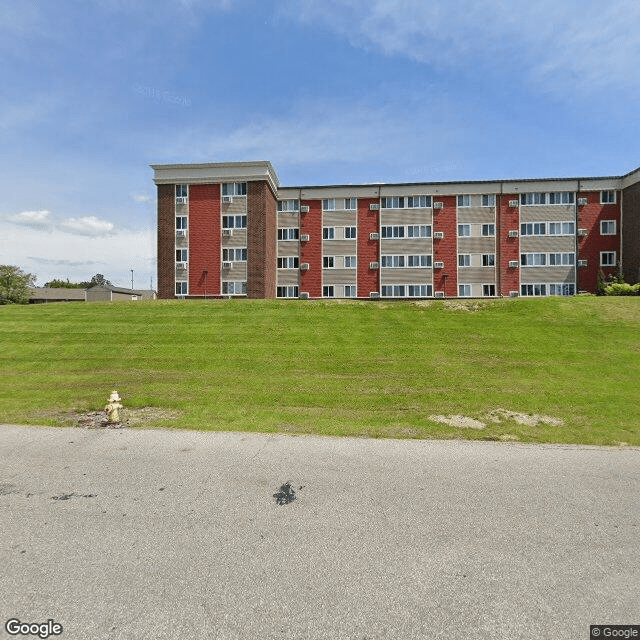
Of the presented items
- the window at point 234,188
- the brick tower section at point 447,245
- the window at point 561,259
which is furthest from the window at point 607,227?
the window at point 234,188

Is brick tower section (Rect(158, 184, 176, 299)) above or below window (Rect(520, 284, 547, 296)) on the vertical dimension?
above

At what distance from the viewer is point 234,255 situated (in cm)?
3775

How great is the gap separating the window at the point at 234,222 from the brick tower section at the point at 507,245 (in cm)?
2716

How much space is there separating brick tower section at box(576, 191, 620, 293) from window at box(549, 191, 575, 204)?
970mm

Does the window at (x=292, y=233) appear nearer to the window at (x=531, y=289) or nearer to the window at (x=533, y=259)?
the window at (x=533, y=259)

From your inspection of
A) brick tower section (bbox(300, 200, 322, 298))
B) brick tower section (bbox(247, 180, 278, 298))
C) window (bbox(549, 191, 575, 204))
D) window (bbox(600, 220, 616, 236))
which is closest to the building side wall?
window (bbox(600, 220, 616, 236))

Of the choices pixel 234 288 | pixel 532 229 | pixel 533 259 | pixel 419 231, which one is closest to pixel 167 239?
pixel 234 288

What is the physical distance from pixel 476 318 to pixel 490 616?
18.5m

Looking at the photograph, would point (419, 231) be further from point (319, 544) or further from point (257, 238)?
point (319, 544)

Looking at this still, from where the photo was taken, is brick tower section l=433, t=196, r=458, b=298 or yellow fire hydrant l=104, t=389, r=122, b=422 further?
brick tower section l=433, t=196, r=458, b=298

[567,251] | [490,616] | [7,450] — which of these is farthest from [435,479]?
[567,251]

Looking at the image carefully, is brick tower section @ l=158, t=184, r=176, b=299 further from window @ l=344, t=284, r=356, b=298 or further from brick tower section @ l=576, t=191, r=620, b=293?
brick tower section @ l=576, t=191, r=620, b=293

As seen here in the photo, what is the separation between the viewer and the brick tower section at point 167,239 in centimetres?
3797

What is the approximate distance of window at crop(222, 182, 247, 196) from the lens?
123ft
